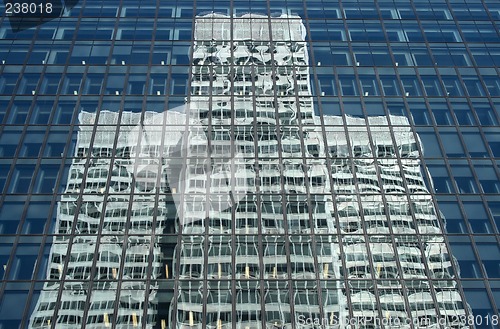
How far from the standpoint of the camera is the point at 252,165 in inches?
1695

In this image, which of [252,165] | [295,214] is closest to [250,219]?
[295,214]

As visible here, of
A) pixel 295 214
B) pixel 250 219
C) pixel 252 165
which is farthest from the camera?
pixel 252 165

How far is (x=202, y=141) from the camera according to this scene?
146 ft

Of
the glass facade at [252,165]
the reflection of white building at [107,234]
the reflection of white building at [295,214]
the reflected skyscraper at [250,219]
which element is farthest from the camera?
the glass facade at [252,165]

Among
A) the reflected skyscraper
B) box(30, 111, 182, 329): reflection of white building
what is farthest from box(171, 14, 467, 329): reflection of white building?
box(30, 111, 182, 329): reflection of white building

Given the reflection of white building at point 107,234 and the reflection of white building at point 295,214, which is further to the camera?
the reflection of white building at point 295,214

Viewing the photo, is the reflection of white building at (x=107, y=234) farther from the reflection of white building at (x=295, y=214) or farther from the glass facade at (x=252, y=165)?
the reflection of white building at (x=295, y=214)

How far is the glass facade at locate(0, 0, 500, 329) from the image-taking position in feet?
121

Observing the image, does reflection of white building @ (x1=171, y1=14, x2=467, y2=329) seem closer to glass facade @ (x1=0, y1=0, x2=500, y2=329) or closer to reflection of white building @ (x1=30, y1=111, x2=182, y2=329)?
glass facade @ (x1=0, y1=0, x2=500, y2=329)

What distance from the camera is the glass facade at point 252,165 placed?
36.8m

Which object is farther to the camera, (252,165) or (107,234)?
(252,165)

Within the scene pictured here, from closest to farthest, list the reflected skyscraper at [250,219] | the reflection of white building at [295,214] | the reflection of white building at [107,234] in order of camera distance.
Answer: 1. the reflection of white building at [107,234]
2. the reflected skyscraper at [250,219]
3. the reflection of white building at [295,214]

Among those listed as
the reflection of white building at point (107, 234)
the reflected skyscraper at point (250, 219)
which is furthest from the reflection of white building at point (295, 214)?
the reflection of white building at point (107, 234)

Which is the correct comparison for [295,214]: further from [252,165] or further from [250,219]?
[252,165]
